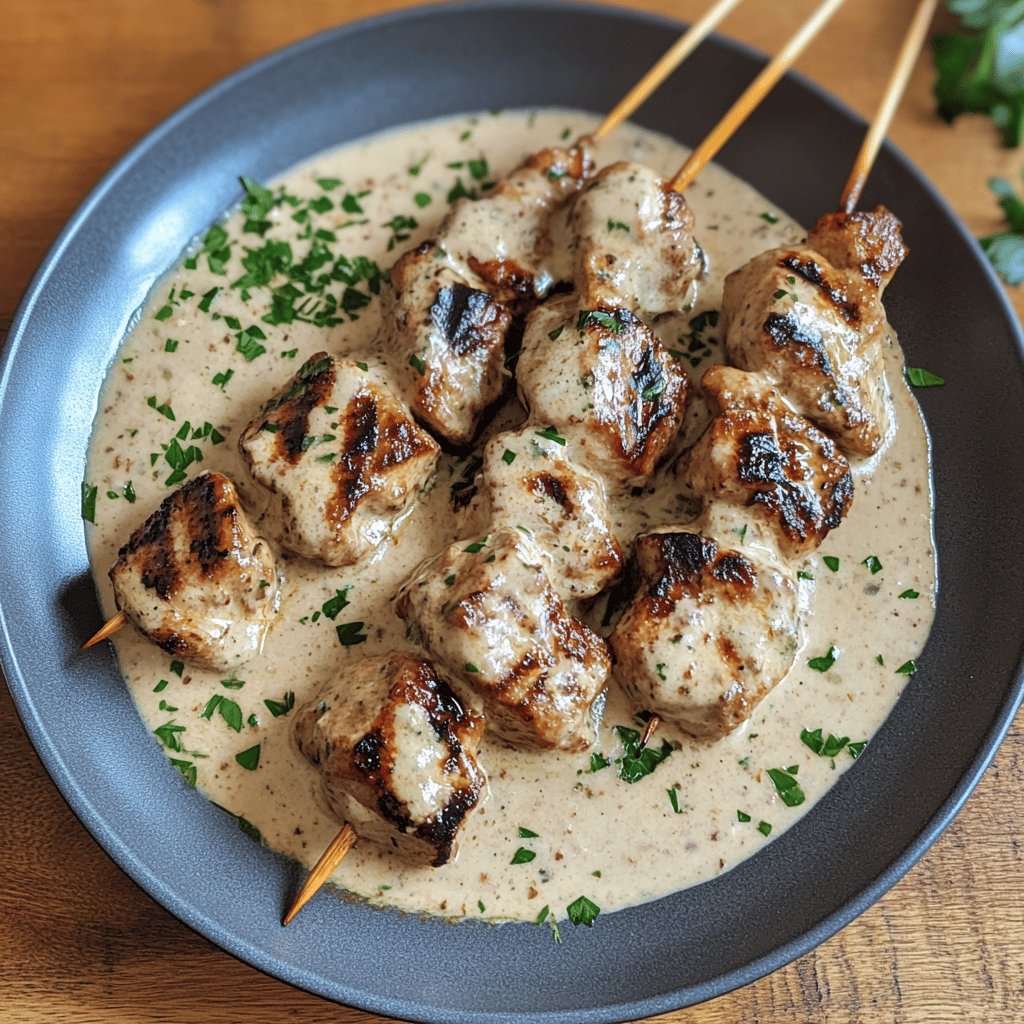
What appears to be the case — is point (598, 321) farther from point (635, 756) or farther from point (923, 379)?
point (635, 756)

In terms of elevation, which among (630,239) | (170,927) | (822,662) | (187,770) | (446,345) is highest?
(630,239)

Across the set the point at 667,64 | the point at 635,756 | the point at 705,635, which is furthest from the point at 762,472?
the point at 667,64

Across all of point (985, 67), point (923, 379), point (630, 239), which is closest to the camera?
point (630, 239)

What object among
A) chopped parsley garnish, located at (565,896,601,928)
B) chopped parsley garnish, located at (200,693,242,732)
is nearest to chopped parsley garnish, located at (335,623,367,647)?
chopped parsley garnish, located at (200,693,242,732)

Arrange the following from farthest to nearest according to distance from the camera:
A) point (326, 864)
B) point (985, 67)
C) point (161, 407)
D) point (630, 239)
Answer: point (985, 67)
point (161, 407)
point (630, 239)
point (326, 864)

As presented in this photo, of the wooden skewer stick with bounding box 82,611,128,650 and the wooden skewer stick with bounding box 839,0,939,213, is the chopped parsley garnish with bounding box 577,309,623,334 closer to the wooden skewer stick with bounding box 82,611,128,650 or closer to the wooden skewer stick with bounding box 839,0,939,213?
the wooden skewer stick with bounding box 839,0,939,213

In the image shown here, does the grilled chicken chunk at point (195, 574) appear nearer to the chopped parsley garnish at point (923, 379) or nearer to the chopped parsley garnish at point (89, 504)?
the chopped parsley garnish at point (89, 504)
